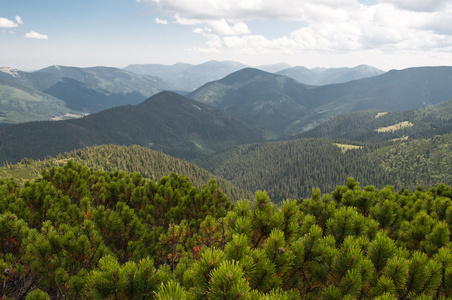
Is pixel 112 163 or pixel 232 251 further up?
pixel 232 251

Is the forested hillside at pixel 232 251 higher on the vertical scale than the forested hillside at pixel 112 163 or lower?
higher

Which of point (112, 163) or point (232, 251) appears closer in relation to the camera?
point (232, 251)

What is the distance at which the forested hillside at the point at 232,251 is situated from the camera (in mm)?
4180

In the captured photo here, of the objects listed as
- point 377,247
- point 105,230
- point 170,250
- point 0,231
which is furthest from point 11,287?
point 377,247

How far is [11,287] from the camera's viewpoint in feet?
26.0

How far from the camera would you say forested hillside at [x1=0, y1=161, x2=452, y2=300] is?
4180 mm

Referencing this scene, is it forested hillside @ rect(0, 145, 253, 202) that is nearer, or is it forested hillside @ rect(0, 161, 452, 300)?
forested hillside @ rect(0, 161, 452, 300)

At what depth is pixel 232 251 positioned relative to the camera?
4.13 m

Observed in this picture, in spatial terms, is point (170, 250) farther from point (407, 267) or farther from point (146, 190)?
point (407, 267)

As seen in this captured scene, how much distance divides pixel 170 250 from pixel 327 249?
327 inches

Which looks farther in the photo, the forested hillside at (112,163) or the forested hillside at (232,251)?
the forested hillside at (112,163)

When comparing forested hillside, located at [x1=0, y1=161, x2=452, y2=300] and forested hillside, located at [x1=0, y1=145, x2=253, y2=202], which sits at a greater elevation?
forested hillside, located at [x1=0, y1=161, x2=452, y2=300]

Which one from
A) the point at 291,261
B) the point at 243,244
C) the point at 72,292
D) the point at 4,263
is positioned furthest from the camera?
the point at 4,263

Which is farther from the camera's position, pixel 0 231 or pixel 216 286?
pixel 0 231
